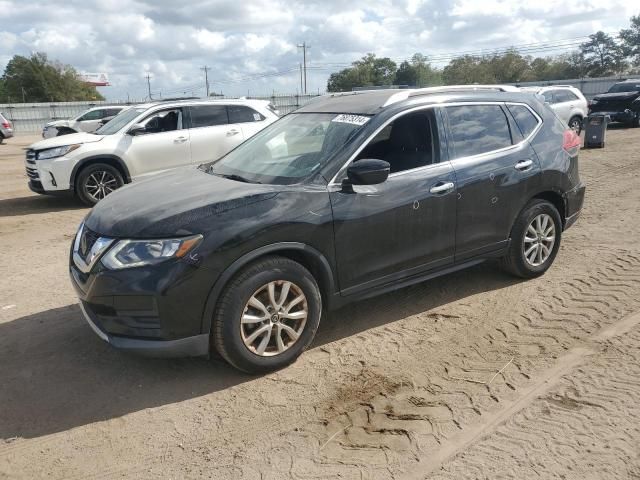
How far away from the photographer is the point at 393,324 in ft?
14.6

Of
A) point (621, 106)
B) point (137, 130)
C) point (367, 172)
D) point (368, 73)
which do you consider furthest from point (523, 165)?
point (368, 73)

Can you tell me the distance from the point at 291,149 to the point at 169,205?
1.23 metres

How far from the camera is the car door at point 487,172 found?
4520 mm

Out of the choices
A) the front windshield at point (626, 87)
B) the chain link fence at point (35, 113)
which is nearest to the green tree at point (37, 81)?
the chain link fence at point (35, 113)

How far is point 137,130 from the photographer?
31.4 ft

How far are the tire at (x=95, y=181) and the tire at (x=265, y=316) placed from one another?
6.77 meters

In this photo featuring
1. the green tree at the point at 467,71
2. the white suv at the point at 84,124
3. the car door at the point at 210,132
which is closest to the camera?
the car door at the point at 210,132

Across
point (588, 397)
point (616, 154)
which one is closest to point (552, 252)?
point (588, 397)

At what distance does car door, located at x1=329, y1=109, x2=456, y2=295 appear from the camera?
390 centimetres

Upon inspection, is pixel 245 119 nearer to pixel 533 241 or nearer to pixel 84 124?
pixel 533 241

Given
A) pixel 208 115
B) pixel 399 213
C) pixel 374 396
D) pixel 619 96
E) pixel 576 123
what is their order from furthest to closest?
pixel 619 96 → pixel 576 123 → pixel 208 115 → pixel 399 213 → pixel 374 396

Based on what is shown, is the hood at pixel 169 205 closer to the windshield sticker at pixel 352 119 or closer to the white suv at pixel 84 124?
the windshield sticker at pixel 352 119

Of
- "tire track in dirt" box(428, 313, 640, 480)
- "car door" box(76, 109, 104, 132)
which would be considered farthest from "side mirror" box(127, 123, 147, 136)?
"car door" box(76, 109, 104, 132)

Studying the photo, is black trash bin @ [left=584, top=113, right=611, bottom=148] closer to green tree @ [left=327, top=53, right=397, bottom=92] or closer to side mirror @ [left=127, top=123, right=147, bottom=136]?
side mirror @ [left=127, top=123, right=147, bottom=136]
